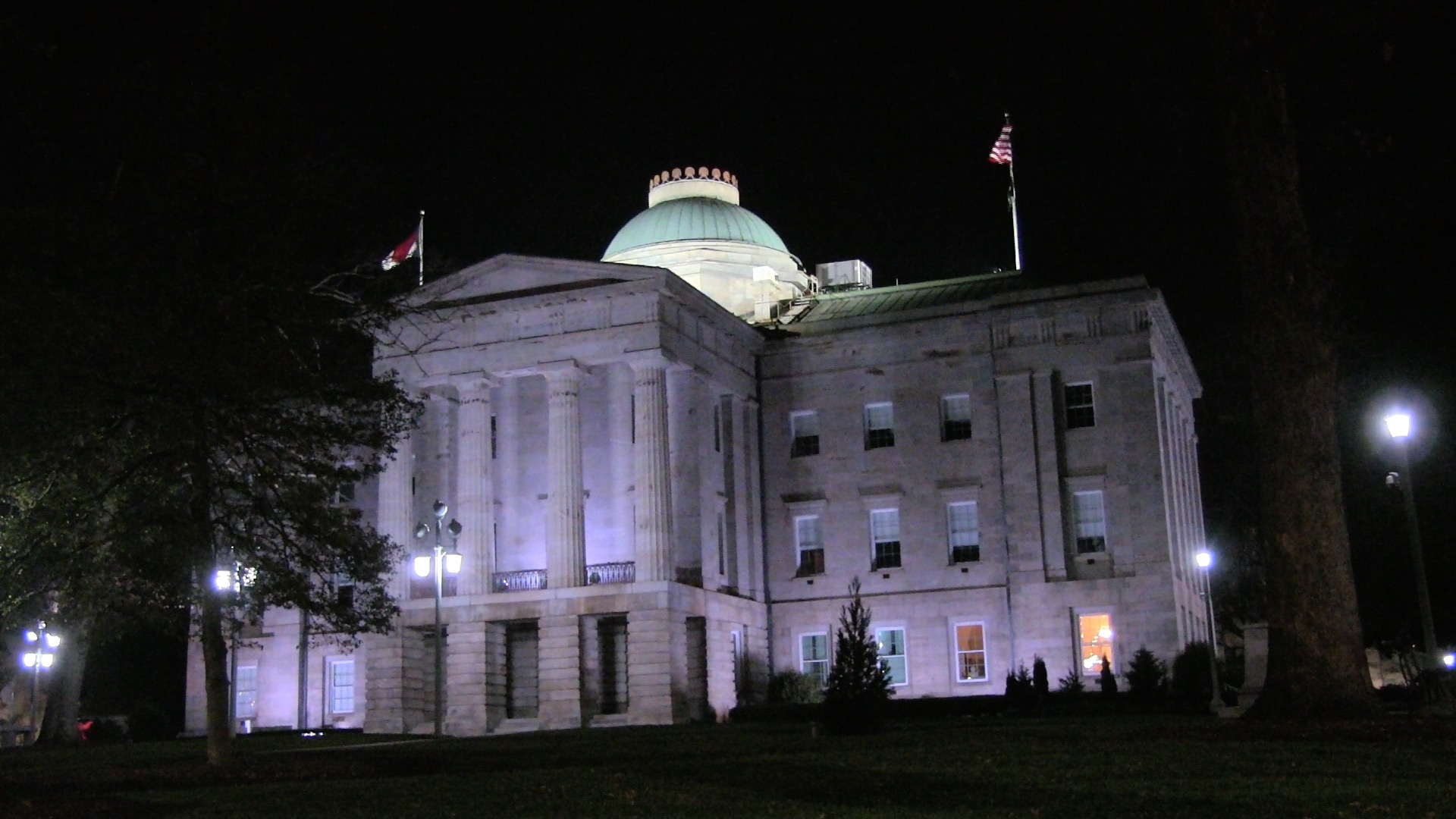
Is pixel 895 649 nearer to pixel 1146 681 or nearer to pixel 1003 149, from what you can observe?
pixel 1146 681

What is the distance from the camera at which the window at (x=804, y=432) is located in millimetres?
59469

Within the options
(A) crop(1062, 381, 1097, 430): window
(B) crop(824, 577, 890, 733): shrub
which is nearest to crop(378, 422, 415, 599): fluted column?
(A) crop(1062, 381, 1097, 430): window

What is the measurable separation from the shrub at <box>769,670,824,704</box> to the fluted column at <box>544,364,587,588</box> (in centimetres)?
828

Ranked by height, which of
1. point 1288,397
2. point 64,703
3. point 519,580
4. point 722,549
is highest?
point 722,549

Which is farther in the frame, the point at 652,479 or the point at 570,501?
the point at 570,501

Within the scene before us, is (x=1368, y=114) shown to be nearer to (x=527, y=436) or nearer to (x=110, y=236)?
(x=110, y=236)

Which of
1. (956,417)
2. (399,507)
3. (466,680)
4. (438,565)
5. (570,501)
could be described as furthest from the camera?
(956,417)

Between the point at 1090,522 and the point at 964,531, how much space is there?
14.8 feet

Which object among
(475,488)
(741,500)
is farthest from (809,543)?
(475,488)

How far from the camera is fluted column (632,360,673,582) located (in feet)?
165

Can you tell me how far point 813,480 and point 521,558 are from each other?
439 inches

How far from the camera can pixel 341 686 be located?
60344 millimetres

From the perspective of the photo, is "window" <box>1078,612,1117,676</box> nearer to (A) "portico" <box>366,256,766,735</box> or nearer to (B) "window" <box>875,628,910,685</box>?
(B) "window" <box>875,628,910,685</box>

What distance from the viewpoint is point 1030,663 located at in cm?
5350
